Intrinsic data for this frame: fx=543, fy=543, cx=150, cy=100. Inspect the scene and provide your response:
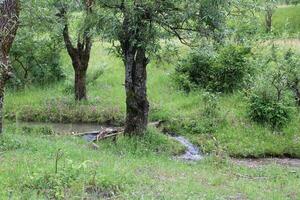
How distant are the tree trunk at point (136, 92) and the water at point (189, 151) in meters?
1.67

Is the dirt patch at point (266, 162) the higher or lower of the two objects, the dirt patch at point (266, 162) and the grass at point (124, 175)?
the lower

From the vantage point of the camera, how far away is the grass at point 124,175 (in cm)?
973

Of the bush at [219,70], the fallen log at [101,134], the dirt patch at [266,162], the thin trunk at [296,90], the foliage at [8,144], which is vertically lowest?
the dirt patch at [266,162]

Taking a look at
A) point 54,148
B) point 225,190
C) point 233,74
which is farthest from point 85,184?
point 233,74

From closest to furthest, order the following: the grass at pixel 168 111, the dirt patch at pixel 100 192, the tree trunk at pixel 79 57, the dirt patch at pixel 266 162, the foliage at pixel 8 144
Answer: the dirt patch at pixel 100 192 < the foliage at pixel 8 144 < the dirt patch at pixel 266 162 < the grass at pixel 168 111 < the tree trunk at pixel 79 57

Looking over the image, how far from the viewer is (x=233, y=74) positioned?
75.0ft

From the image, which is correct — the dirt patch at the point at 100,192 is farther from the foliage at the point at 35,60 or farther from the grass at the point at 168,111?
the foliage at the point at 35,60

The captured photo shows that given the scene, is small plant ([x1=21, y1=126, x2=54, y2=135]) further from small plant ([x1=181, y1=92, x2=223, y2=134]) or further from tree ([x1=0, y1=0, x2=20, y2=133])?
small plant ([x1=181, y1=92, x2=223, y2=134])

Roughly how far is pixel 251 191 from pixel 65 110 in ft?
39.1

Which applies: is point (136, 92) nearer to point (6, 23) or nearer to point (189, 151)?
point (189, 151)

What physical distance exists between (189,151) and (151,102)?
4.92 metres

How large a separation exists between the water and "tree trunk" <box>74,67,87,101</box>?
16.7 ft

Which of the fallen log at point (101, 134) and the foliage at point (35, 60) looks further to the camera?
the foliage at point (35, 60)

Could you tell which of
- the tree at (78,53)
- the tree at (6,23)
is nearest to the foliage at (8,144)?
the tree at (6,23)
